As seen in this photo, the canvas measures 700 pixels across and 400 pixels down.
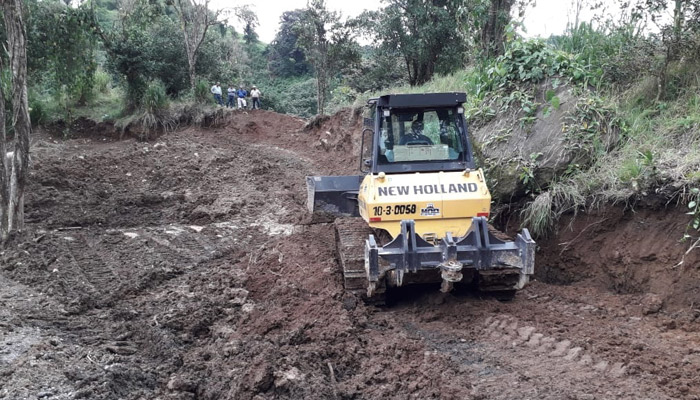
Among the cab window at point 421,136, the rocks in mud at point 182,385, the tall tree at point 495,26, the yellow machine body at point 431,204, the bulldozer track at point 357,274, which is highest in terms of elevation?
the tall tree at point 495,26

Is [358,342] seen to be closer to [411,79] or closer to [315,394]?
[315,394]

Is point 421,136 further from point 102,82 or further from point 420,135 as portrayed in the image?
point 102,82

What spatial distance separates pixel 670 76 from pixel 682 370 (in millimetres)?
5628

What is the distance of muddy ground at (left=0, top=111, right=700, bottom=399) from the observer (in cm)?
445

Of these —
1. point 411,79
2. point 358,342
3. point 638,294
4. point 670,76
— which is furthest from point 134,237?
point 411,79

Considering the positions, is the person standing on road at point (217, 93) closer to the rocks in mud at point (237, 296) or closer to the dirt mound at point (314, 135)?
the dirt mound at point (314, 135)

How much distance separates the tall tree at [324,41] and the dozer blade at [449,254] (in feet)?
55.7

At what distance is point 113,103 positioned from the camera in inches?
822

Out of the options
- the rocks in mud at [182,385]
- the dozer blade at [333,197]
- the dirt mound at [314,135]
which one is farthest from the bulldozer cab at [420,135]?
the dirt mound at [314,135]

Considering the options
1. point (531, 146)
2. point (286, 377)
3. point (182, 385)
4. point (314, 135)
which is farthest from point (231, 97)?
point (286, 377)

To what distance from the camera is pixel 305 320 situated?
5.78 meters

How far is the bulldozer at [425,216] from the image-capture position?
5715 mm

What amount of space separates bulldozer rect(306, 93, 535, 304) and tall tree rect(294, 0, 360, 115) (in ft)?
50.3

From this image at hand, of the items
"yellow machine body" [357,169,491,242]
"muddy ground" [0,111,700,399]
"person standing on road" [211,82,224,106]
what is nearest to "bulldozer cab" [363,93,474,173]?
"yellow machine body" [357,169,491,242]
